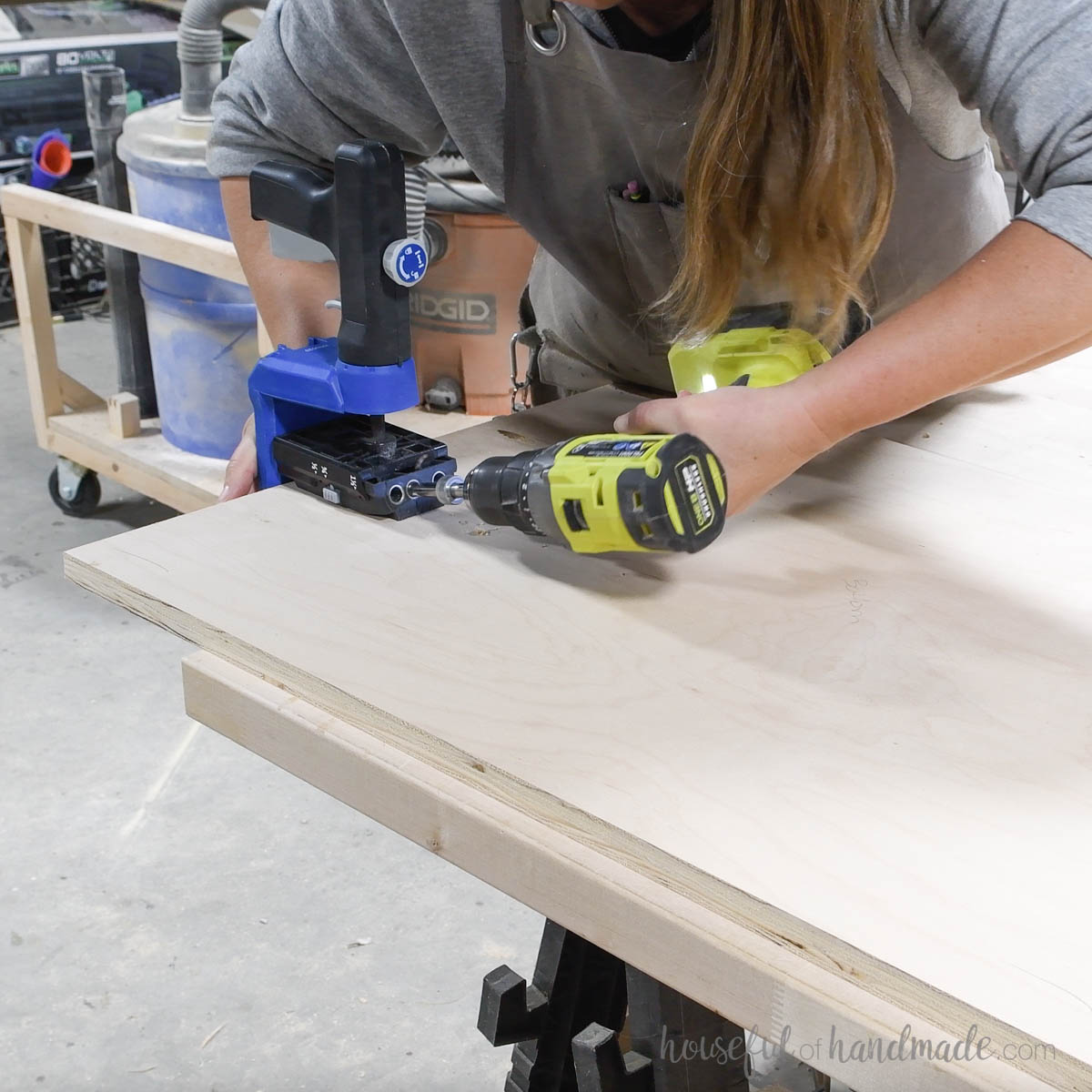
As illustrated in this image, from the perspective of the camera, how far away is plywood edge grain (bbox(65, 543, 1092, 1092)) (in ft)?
1.92

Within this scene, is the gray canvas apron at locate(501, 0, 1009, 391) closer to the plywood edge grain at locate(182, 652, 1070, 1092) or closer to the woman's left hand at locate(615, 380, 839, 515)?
the woman's left hand at locate(615, 380, 839, 515)

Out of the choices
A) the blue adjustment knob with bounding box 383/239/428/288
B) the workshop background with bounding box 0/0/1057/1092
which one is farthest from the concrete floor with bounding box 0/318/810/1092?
the blue adjustment knob with bounding box 383/239/428/288

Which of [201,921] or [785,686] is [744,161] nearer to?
[785,686]

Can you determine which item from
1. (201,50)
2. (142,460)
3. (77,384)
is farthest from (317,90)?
(77,384)

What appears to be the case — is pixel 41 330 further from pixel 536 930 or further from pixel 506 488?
pixel 506 488

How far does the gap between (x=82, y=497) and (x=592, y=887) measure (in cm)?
254

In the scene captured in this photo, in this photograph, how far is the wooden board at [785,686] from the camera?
2.08 feet

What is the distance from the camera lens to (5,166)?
141 inches

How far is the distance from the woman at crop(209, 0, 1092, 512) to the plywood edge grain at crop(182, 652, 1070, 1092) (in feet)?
1.17

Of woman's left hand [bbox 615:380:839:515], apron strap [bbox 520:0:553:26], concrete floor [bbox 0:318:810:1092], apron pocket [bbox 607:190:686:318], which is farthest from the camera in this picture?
concrete floor [bbox 0:318:810:1092]

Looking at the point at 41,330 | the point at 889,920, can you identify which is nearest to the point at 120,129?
the point at 41,330

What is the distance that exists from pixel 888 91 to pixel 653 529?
19.6 inches

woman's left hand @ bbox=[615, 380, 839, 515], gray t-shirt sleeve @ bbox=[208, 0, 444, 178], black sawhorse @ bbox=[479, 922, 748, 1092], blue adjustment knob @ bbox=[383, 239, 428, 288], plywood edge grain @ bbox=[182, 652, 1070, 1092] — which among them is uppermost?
gray t-shirt sleeve @ bbox=[208, 0, 444, 178]

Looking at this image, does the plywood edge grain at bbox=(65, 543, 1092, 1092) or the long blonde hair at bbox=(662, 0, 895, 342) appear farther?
the long blonde hair at bbox=(662, 0, 895, 342)
